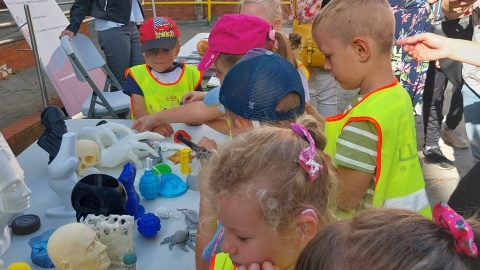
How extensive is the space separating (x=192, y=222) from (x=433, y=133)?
2552 mm

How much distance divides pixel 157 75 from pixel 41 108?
221 centimetres

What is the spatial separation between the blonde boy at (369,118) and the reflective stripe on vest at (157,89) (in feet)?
3.93

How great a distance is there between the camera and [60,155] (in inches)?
60.2

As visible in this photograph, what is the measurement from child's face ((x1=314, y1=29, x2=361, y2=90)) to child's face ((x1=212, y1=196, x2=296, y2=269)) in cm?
68

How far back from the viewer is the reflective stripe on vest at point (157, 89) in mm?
2562

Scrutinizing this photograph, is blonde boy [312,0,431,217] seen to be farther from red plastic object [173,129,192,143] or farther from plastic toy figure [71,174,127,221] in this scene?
red plastic object [173,129,192,143]

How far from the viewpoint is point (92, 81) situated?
3236mm

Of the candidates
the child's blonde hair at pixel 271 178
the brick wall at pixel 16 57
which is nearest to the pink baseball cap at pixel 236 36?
the child's blonde hair at pixel 271 178

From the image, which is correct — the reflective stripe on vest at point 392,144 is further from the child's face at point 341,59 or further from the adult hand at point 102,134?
the adult hand at point 102,134

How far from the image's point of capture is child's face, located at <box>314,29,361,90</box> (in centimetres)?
151

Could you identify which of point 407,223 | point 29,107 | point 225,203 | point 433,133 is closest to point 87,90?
point 29,107

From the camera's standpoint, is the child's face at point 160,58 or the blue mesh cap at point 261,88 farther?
the child's face at point 160,58

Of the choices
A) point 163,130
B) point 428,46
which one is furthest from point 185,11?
point 428,46

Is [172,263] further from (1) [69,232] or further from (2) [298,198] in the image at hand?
(2) [298,198]
